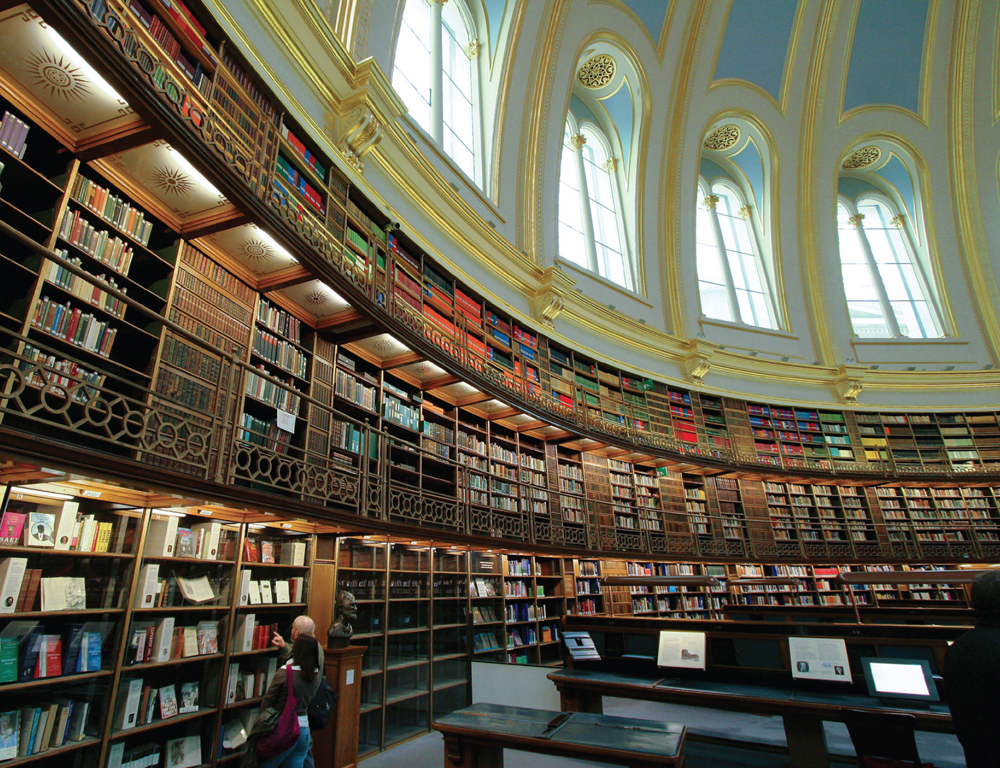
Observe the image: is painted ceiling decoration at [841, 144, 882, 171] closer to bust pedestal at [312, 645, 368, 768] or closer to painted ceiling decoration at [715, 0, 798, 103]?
painted ceiling decoration at [715, 0, 798, 103]

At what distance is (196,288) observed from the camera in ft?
12.1

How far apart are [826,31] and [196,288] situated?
14518mm

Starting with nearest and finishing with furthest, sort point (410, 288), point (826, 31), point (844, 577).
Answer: point (844, 577), point (410, 288), point (826, 31)

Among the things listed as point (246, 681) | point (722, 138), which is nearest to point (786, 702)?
point (246, 681)

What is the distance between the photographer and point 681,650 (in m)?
3.80

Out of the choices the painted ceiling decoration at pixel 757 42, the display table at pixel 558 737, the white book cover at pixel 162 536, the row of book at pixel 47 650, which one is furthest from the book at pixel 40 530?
the painted ceiling decoration at pixel 757 42

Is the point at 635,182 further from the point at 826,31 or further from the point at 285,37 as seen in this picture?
the point at 285,37

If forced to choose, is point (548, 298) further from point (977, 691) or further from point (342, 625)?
point (977, 691)

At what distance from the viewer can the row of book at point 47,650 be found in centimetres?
228

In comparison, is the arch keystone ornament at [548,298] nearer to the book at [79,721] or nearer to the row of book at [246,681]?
the row of book at [246,681]

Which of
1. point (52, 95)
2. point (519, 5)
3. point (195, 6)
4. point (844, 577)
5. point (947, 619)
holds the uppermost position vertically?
point (519, 5)

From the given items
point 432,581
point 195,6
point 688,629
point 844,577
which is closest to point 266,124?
point 195,6

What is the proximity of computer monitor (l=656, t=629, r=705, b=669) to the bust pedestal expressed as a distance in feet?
6.93

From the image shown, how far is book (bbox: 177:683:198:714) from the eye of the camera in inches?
118
